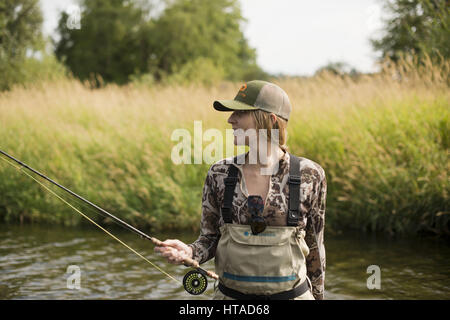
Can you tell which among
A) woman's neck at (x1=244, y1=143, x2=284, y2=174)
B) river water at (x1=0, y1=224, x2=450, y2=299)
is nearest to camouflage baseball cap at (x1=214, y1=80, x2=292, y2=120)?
woman's neck at (x1=244, y1=143, x2=284, y2=174)

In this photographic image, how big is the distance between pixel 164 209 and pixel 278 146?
661 cm

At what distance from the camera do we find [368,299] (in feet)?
19.2

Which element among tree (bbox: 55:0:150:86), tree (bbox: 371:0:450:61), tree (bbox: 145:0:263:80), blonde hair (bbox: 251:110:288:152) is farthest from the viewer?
tree (bbox: 55:0:150:86)

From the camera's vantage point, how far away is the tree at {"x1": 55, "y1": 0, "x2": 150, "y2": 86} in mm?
44688

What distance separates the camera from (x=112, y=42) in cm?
4566

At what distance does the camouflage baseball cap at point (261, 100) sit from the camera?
8.45ft

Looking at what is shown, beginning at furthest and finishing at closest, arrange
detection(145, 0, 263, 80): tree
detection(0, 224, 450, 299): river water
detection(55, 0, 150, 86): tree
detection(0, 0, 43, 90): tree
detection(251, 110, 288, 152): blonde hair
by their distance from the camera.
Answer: detection(55, 0, 150, 86): tree
detection(145, 0, 263, 80): tree
detection(0, 0, 43, 90): tree
detection(0, 224, 450, 299): river water
detection(251, 110, 288, 152): blonde hair

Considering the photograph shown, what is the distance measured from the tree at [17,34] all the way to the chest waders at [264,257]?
76.4 ft

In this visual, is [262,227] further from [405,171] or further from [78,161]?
[78,161]

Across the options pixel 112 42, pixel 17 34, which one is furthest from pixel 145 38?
pixel 17 34

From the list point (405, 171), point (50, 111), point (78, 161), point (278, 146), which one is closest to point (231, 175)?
point (278, 146)

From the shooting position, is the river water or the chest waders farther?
the river water

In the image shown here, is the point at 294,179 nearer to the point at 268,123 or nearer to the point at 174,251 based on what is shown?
the point at 268,123

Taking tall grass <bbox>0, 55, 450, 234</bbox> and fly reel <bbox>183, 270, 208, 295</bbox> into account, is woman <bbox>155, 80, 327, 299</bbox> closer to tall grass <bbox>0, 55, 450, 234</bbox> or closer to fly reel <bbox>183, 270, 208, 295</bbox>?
fly reel <bbox>183, 270, 208, 295</bbox>
